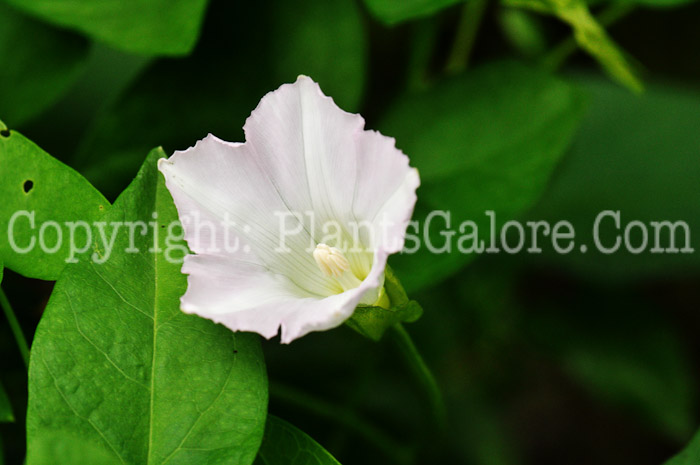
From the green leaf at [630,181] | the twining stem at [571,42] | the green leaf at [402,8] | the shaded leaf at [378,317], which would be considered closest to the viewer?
the shaded leaf at [378,317]

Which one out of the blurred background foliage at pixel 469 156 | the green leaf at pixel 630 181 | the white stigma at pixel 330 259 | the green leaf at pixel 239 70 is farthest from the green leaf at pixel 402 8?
the green leaf at pixel 630 181

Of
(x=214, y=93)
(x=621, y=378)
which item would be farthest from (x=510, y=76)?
(x=621, y=378)

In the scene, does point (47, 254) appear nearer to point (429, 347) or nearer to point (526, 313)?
point (429, 347)

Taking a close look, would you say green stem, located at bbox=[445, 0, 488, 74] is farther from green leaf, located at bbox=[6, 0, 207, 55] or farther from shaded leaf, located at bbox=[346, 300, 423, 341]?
shaded leaf, located at bbox=[346, 300, 423, 341]

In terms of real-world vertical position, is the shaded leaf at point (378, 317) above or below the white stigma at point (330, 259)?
below

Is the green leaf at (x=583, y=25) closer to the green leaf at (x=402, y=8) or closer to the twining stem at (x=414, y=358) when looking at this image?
the green leaf at (x=402, y=8)
